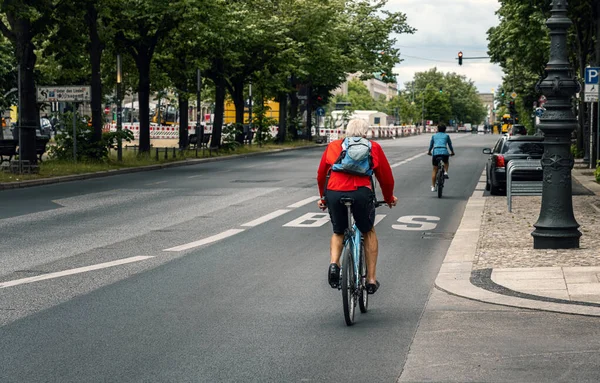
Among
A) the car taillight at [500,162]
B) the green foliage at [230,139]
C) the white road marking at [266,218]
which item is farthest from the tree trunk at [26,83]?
the green foliage at [230,139]

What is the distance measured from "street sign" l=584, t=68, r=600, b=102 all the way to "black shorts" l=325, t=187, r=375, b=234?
805 inches

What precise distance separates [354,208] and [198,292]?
2168mm

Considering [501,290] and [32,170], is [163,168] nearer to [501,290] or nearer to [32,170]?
[32,170]

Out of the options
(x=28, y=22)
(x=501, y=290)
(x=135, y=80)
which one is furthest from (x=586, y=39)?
(x=501, y=290)

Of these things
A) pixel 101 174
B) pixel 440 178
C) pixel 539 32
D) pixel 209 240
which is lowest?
pixel 101 174

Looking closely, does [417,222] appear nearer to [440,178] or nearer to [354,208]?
[440,178]

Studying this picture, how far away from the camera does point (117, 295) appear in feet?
31.4

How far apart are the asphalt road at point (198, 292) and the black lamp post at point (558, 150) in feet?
4.43

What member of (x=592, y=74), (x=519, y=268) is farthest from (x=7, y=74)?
(x=519, y=268)

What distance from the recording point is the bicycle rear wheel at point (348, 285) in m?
7.93

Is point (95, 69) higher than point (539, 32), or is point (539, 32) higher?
point (539, 32)

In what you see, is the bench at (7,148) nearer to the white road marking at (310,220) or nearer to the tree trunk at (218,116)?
the white road marking at (310,220)

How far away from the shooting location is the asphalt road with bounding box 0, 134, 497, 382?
6766mm

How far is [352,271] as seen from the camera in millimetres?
8195
